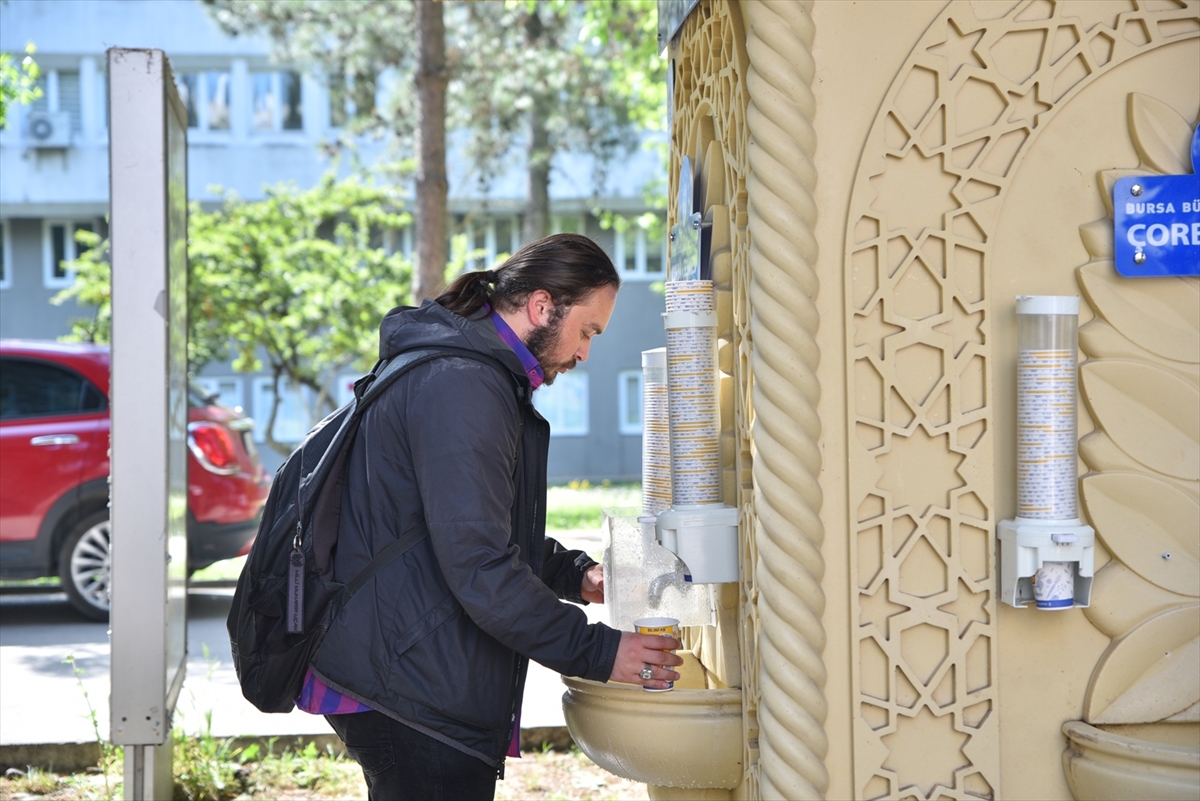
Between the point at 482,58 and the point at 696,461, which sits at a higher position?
the point at 482,58

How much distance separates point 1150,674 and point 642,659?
967mm

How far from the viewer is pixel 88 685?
595 cm

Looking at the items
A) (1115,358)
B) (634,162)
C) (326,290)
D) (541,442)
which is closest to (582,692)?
(541,442)

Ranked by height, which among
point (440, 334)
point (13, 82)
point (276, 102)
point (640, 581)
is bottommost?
point (640, 581)

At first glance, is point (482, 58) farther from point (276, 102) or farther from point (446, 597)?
point (446, 597)

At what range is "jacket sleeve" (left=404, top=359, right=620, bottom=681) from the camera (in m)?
2.21

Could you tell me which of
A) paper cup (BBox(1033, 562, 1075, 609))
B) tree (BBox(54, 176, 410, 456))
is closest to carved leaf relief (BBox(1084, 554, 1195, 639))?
paper cup (BBox(1033, 562, 1075, 609))

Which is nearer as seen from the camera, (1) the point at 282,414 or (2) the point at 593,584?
(2) the point at 593,584

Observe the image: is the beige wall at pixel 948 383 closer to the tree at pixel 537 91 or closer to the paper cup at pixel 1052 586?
the paper cup at pixel 1052 586

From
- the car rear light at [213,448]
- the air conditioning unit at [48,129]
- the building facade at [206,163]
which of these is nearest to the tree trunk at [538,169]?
the building facade at [206,163]

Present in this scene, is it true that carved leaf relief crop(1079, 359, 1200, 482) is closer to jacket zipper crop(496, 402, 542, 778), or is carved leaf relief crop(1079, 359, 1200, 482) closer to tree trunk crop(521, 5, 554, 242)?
jacket zipper crop(496, 402, 542, 778)

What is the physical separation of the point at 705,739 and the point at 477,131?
1642cm

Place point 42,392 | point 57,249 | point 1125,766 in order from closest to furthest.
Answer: point 1125,766 < point 42,392 < point 57,249

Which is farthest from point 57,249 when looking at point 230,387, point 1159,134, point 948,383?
point 1159,134
